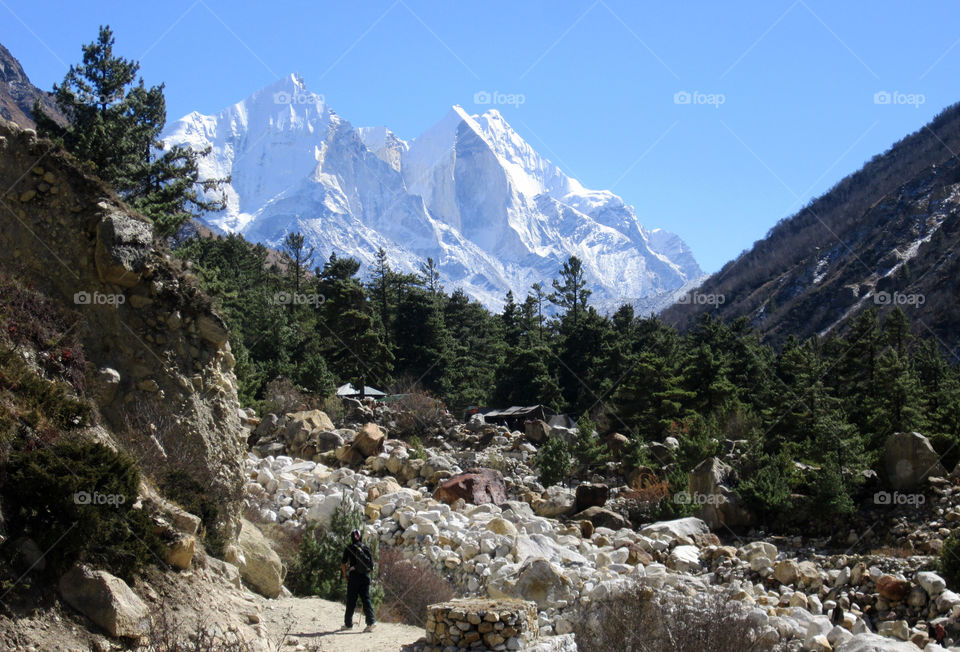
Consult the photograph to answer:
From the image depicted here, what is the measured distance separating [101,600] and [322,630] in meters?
3.69

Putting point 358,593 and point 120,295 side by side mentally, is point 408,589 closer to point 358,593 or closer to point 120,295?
point 358,593

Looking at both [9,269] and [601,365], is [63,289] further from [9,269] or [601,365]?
[601,365]

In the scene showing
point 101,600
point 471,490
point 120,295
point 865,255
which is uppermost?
point 865,255

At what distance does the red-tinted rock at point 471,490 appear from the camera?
19.7 m

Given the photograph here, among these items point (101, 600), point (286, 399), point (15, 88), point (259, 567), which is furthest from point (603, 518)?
point (15, 88)

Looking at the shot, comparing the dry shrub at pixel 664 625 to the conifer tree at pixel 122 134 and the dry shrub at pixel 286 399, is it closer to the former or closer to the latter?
the conifer tree at pixel 122 134

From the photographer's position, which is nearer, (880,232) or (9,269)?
(9,269)

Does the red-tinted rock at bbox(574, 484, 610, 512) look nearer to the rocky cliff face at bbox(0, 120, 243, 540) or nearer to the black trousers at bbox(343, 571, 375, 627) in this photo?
the black trousers at bbox(343, 571, 375, 627)

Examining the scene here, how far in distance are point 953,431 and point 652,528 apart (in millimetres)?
9677

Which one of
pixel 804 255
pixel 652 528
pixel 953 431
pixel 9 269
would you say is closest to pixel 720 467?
pixel 652 528

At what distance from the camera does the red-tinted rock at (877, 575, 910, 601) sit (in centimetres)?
1196

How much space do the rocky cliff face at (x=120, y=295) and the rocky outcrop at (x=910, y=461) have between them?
16.0 metres

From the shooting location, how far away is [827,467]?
1839 centimetres

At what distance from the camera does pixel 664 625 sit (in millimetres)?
9258
